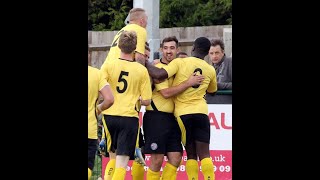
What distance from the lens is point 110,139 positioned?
9961mm

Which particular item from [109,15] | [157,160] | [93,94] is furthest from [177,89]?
[109,15]

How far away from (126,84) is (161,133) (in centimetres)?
70

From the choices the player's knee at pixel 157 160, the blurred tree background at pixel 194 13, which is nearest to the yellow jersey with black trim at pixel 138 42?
the player's knee at pixel 157 160

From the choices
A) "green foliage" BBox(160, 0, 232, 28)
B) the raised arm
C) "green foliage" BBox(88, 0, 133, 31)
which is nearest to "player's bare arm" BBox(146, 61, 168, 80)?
the raised arm

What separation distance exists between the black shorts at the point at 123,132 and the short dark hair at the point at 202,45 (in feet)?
3.61

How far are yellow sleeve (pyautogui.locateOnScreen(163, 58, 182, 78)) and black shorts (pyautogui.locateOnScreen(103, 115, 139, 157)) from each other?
0.68m

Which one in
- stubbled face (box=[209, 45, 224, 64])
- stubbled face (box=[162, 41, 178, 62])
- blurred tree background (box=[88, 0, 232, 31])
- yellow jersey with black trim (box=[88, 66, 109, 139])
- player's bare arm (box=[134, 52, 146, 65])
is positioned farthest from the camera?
blurred tree background (box=[88, 0, 232, 31])

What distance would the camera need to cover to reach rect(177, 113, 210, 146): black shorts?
1030 cm

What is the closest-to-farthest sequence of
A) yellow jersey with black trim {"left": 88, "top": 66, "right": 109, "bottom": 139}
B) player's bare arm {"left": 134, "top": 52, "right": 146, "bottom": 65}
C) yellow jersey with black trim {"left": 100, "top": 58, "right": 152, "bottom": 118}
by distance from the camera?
yellow jersey with black trim {"left": 88, "top": 66, "right": 109, "bottom": 139} → yellow jersey with black trim {"left": 100, "top": 58, "right": 152, "bottom": 118} → player's bare arm {"left": 134, "top": 52, "right": 146, "bottom": 65}

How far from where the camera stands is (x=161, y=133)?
33.5 ft

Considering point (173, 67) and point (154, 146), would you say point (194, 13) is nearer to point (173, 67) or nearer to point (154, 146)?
point (173, 67)

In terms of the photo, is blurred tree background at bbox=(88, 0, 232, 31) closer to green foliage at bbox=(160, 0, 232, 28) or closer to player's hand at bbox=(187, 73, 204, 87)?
green foliage at bbox=(160, 0, 232, 28)
